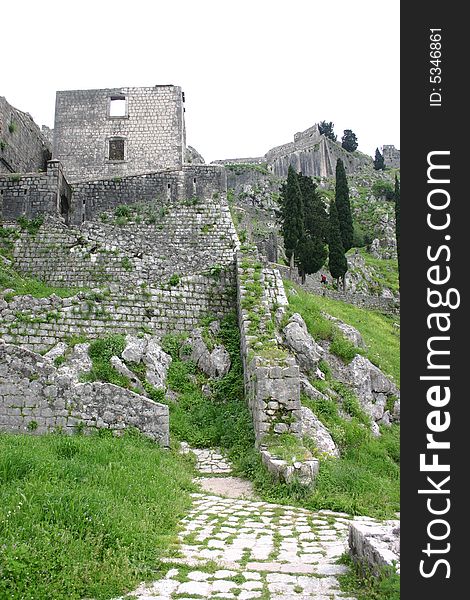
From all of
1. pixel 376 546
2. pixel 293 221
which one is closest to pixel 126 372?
pixel 376 546

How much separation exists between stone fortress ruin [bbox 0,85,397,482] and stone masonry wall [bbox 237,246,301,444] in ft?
0.08

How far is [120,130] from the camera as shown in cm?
2586

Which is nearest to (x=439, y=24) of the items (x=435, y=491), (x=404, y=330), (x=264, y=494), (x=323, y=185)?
(x=404, y=330)

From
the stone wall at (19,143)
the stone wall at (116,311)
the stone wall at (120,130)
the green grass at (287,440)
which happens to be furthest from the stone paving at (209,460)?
the stone wall at (120,130)

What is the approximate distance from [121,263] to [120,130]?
11.1 m

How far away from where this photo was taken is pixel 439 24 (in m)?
4.18

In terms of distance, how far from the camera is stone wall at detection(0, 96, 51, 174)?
23219 millimetres

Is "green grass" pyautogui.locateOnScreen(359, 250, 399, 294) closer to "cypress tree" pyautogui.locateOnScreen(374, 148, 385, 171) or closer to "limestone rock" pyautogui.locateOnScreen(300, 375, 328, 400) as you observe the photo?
"limestone rock" pyautogui.locateOnScreen(300, 375, 328, 400)

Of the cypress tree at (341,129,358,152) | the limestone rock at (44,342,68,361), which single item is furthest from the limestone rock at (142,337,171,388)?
the cypress tree at (341,129,358,152)

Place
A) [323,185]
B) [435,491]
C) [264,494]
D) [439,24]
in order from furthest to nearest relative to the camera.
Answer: [323,185] → [264,494] → [439,24] → [435,491]

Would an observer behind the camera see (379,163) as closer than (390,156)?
Yes

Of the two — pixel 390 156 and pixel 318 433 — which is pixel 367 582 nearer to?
pixel 318 433

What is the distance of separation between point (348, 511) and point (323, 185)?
78.8 metres

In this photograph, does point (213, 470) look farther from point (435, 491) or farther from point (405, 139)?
point (405, 139)
